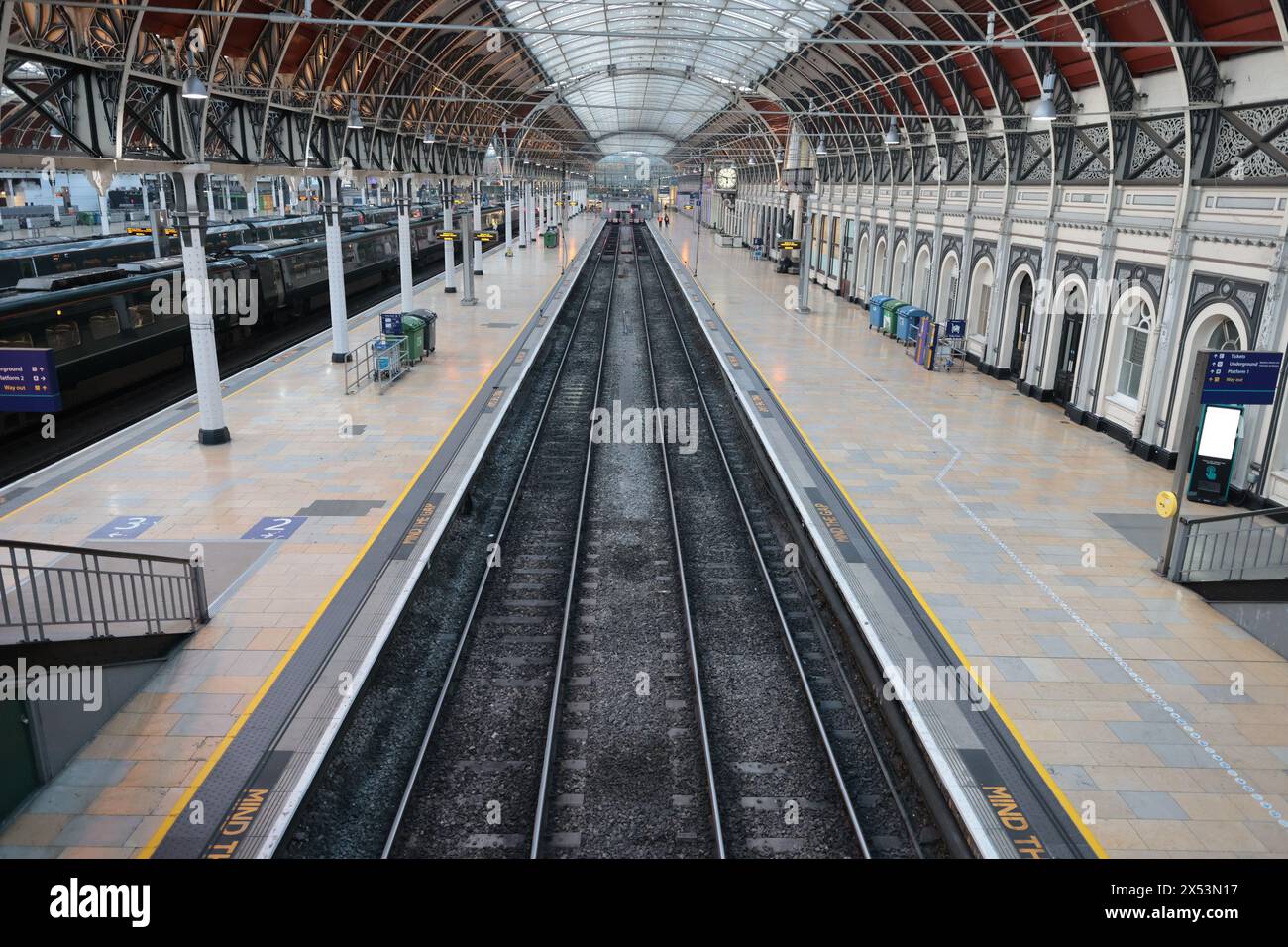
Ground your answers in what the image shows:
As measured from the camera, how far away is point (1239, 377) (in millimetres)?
11648

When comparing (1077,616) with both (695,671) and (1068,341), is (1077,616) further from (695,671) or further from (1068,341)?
(1068,341)

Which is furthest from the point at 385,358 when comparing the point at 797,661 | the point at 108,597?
the point at 797,661

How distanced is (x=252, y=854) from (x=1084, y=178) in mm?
20479

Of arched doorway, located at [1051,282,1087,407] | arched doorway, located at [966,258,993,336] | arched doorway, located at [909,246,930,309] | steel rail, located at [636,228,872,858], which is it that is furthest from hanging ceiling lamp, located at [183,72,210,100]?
arched doorway, located at [909,246,930,309]

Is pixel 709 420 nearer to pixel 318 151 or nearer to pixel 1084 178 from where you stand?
pixel 1084 178

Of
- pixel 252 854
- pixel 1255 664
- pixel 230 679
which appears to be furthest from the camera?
pixel 1255 664

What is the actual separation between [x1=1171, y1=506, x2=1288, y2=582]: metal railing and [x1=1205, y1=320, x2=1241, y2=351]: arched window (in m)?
4.87

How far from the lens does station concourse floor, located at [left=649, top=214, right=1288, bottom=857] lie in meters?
7.50

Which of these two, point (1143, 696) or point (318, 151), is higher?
point (318, 151)

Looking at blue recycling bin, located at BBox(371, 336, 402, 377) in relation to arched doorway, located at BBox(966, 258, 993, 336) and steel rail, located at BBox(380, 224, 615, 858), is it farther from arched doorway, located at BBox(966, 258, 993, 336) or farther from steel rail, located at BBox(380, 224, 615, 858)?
arched doorway, located at BBox(966, 258, 993, 336)

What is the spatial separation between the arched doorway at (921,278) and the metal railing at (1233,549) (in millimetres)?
19337

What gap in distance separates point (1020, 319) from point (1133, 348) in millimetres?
5192
